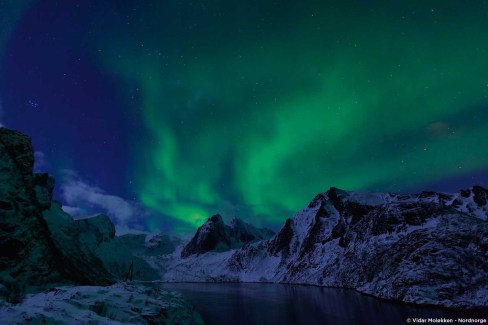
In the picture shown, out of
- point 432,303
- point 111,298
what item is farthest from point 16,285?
point 432,303

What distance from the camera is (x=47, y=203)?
49.7m

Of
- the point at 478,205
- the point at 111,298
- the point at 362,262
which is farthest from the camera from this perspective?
the point at 478,205

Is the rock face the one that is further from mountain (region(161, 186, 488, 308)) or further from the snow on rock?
mountain (region(161, 186, 488, 308))

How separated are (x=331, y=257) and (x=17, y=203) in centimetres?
14108

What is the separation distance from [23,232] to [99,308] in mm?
19403

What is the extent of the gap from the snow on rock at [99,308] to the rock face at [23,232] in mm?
7724

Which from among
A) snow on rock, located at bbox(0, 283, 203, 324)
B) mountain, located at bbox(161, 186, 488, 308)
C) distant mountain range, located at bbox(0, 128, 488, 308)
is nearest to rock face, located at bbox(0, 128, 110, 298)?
distant mountain range, located at bbox(0, 128, 488, 308)

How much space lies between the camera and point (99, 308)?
24.6 m

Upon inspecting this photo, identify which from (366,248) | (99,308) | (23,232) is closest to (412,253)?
(366,248)

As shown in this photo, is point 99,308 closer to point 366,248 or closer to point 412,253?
point 412,253

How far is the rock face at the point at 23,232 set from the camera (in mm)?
32875

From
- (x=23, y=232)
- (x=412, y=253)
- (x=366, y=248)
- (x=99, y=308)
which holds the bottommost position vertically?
(x=99, y=308)

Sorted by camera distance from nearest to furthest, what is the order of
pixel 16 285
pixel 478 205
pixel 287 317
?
pixel 16 285, pixel 287 317, pixel 478 205

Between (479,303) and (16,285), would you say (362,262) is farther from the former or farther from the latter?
(16,285)
